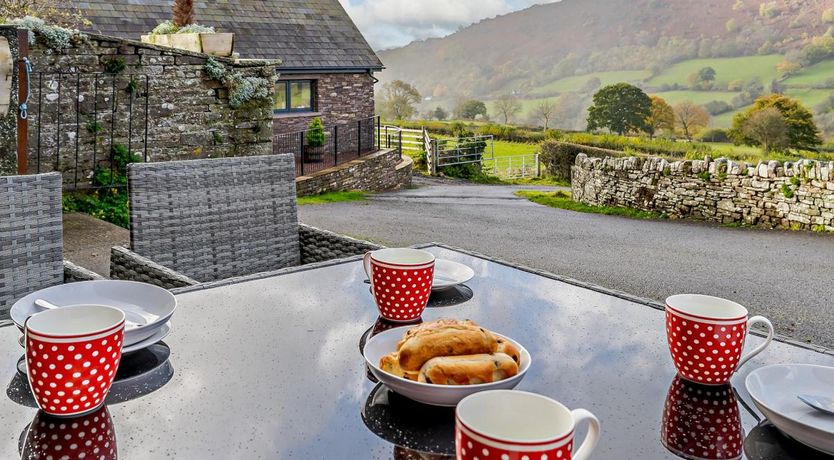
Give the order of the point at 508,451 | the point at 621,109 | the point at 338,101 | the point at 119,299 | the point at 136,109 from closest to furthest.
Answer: the point at 508,451 < the point at 119,299 < the point at 136,109 < the point at 338,101 < the point at 621,109

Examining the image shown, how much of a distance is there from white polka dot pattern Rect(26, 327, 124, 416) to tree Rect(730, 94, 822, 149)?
3235 cm

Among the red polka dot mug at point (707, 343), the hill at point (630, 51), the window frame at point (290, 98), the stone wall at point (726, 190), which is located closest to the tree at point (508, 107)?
the hill at point (630, 51)

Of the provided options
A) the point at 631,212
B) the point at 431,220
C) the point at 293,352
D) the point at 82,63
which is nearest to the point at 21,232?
the point at 293,352

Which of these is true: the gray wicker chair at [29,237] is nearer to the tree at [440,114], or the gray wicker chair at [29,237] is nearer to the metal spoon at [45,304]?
the metal spoon at [45,304]

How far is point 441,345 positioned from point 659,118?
151ft

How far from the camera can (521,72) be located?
67.4m

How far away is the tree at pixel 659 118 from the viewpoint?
144ft

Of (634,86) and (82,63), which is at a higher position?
(634,86)

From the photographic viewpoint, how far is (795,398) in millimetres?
1310

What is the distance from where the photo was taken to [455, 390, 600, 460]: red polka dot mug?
88cm

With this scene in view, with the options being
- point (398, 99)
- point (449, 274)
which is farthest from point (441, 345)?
point (398, 99)

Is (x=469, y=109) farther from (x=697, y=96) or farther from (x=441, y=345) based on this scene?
(x=441, y=345)

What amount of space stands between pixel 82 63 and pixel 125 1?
985 cm

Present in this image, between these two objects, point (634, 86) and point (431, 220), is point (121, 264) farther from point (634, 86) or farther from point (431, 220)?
point (634, 86)
